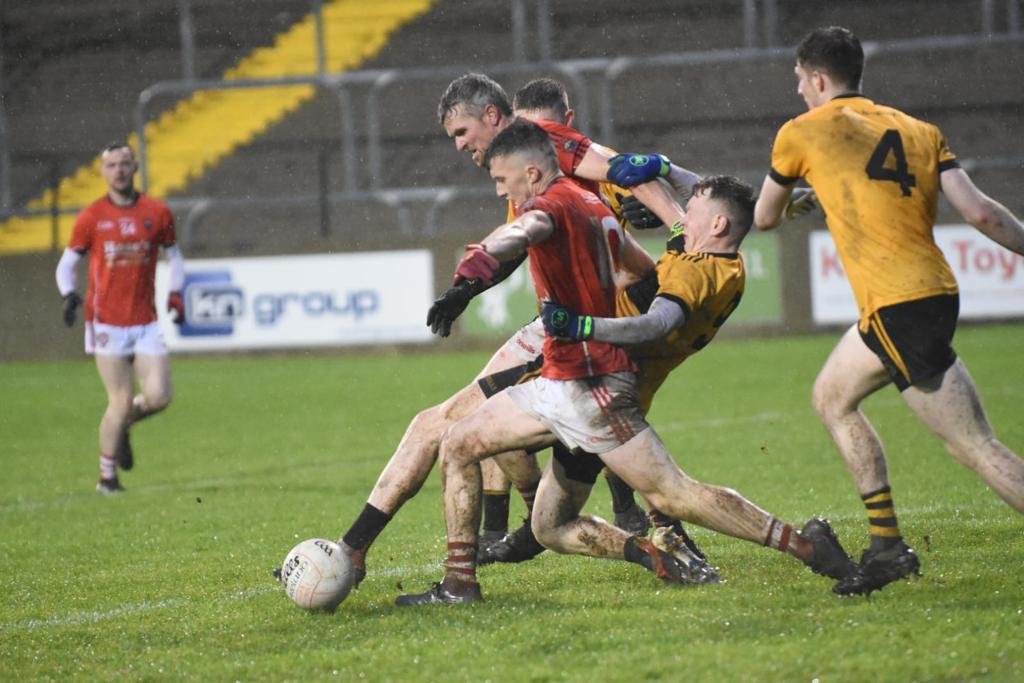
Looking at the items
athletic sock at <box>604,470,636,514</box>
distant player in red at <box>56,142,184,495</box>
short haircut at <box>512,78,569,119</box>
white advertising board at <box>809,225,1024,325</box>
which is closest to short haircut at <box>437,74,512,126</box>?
short haircut at <box>512,78,569,119</box>

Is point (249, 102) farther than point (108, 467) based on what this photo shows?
Yes

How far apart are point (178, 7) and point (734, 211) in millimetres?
23971

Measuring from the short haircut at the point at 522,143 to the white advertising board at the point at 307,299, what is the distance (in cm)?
1440

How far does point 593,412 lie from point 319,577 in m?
1.19

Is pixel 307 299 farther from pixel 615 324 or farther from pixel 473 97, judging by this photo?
pixel 615 324

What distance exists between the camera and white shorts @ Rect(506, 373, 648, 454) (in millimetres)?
5703

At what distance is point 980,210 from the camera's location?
554 cm

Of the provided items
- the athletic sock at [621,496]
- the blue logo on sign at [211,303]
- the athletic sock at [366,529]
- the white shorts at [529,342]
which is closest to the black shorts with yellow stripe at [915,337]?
the white shorts at [529,342]

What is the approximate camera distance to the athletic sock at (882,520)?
5.69 metres

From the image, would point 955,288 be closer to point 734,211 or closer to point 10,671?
point 734,211

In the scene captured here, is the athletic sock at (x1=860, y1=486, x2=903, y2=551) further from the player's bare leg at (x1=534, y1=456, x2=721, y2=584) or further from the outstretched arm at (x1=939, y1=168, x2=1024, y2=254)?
the outstretched arm at (x1=939, y1=168, x2=1024, y2=254)

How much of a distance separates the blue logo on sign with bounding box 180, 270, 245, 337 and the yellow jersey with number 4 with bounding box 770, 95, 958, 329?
15.6 metres

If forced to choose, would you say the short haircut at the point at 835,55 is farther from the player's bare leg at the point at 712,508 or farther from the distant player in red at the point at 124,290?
the distant player in red at the point at 124,290

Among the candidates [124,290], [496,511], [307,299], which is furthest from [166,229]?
[307,299]
